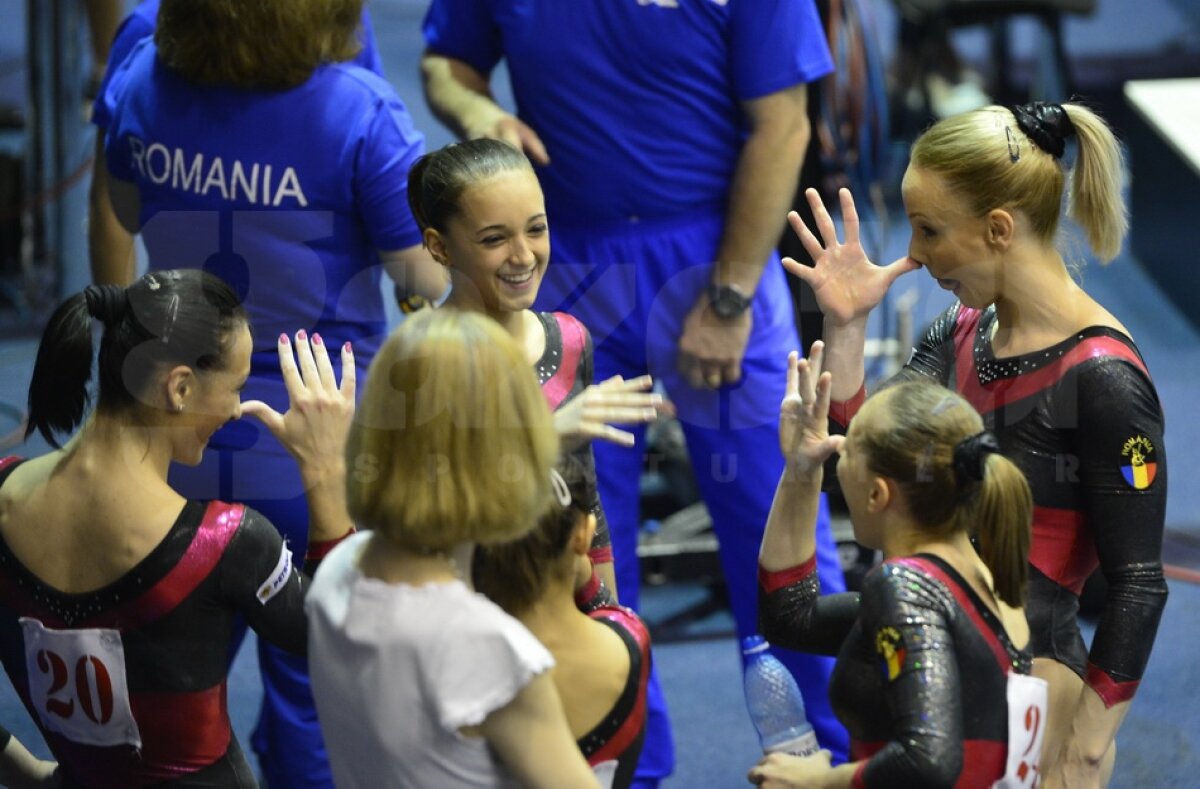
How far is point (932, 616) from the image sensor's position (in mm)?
1735

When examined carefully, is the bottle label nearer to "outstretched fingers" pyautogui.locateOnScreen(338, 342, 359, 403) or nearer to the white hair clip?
the white hair clip

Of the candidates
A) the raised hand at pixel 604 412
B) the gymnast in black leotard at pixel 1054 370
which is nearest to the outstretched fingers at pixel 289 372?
the raised hand at pixel 604 412

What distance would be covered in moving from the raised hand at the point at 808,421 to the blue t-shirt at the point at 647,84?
0.97m

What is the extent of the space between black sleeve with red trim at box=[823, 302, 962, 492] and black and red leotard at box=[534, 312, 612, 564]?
1.20 feet

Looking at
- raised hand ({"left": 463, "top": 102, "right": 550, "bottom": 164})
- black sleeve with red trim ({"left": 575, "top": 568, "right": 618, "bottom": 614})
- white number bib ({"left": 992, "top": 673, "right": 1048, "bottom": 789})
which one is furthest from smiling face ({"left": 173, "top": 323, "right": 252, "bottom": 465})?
white number bib ({"left": 992, "top": 673, "right": 1048, "bottom": 789})

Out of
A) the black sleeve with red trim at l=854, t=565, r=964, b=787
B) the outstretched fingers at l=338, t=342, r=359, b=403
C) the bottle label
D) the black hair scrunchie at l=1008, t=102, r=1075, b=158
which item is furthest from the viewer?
the black hair scrunchie at l=1008, t=102, r=1075, b=158

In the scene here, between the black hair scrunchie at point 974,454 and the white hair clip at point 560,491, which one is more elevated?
the black hair scrunchie at point 974,454

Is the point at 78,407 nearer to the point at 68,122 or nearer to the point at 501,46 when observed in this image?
the point at 501,46

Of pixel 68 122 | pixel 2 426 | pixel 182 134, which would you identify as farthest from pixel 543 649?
pixel 68 122

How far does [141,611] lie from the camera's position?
1.92 m

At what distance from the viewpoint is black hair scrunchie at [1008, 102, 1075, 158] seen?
7.00 ft

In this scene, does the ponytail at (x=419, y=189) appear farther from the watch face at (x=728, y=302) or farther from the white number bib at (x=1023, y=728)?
the white number bib at (x=1023, y=728)

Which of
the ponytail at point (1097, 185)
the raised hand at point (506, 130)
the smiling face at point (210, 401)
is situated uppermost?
the ponytail at point (1097, 185)

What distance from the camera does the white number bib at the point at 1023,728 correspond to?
180cm
